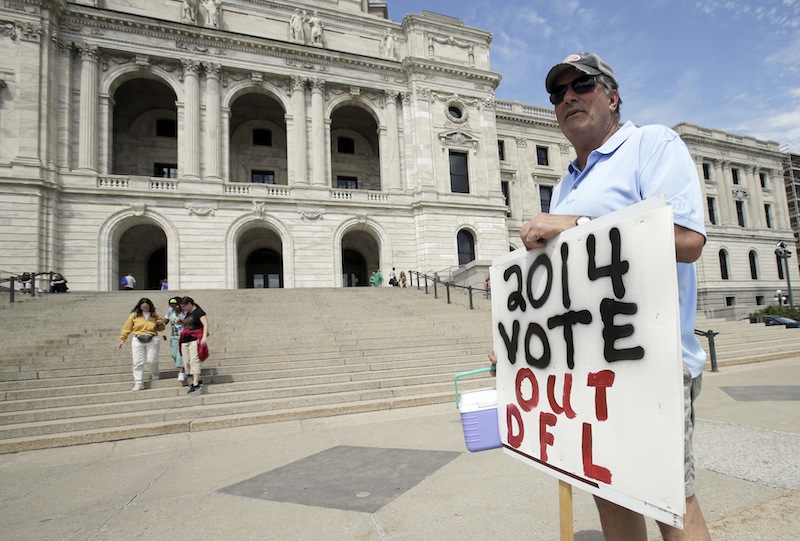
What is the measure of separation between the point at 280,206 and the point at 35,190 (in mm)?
11209

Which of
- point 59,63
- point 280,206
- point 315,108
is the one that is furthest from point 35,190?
point 315,108

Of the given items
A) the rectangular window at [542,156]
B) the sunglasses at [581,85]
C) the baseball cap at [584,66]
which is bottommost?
the sunglasses at [581,85]

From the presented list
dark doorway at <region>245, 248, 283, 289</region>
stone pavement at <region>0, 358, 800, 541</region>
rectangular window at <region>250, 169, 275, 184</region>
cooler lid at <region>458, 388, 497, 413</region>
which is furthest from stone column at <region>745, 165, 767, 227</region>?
cooler lid at <region>458, 388, 497, 413</region>

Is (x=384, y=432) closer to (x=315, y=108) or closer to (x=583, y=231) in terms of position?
(x=583, y=231)

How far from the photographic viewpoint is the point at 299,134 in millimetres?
26438

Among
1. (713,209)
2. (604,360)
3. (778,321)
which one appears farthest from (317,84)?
(713,209)

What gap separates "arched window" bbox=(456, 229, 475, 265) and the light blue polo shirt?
26.6 m

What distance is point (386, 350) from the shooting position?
34.8 ft

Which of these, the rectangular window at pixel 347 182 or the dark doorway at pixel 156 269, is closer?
the dark doorway at pixel 156 269

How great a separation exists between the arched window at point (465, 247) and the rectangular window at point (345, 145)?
1077 cm

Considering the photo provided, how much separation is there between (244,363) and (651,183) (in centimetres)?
922

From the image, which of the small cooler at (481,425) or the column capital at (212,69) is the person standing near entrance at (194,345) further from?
the column capital at (212,69)

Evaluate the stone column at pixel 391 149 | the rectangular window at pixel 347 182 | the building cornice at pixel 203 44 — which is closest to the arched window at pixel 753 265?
the stone column at pixel 391 149

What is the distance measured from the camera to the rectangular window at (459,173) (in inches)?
1143
